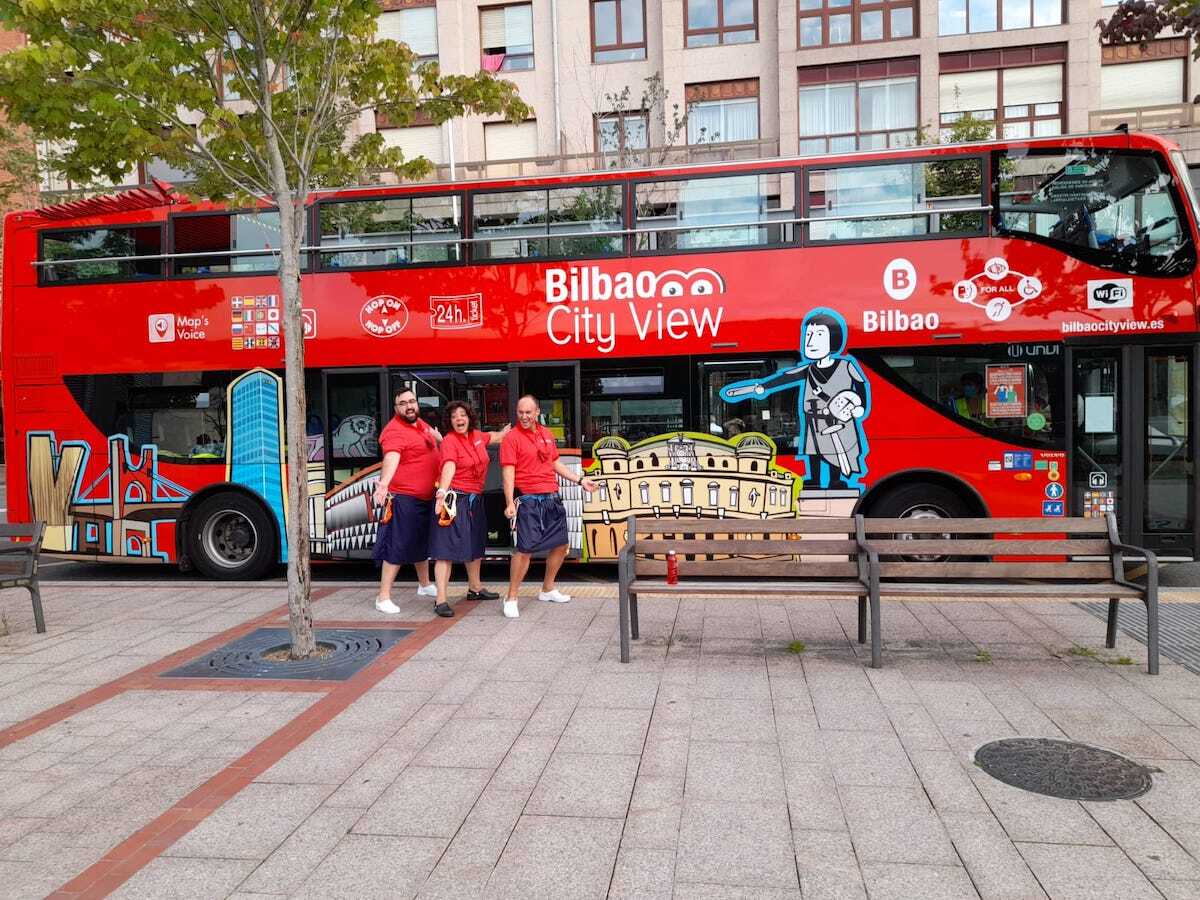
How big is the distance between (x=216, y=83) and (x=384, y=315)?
115 inches

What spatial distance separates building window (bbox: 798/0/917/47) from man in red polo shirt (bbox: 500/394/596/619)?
2125 centimetres

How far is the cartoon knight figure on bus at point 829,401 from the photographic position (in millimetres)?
8133

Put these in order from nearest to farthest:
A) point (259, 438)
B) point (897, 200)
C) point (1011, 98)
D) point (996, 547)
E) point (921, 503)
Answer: point (996, 547)
point (897, 200)
point (921, 503)
point (259, 438)
point (1011, 98)

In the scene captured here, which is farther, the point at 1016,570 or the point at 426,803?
the point at 1016,570

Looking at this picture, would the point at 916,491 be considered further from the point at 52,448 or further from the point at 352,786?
the point at 52,448

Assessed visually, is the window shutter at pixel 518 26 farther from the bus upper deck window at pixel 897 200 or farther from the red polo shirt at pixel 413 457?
the red polo shirt at pixel 413 457

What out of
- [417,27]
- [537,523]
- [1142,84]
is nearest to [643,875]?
[537,523]

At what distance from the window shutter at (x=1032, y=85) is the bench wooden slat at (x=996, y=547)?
21856mm

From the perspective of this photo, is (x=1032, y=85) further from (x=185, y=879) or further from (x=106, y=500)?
(x=185, y=879)

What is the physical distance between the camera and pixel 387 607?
23.6ft

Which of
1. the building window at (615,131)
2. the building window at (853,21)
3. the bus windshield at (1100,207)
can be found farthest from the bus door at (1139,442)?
the building window at (853,21)

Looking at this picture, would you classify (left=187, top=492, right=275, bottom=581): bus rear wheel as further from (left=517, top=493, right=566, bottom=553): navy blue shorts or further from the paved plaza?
(left=517, top=493, right=566, bottom=553): navy blue shorts

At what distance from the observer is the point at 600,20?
2552 centimetres

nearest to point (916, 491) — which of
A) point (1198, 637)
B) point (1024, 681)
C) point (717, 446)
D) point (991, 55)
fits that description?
point (717, 446)
